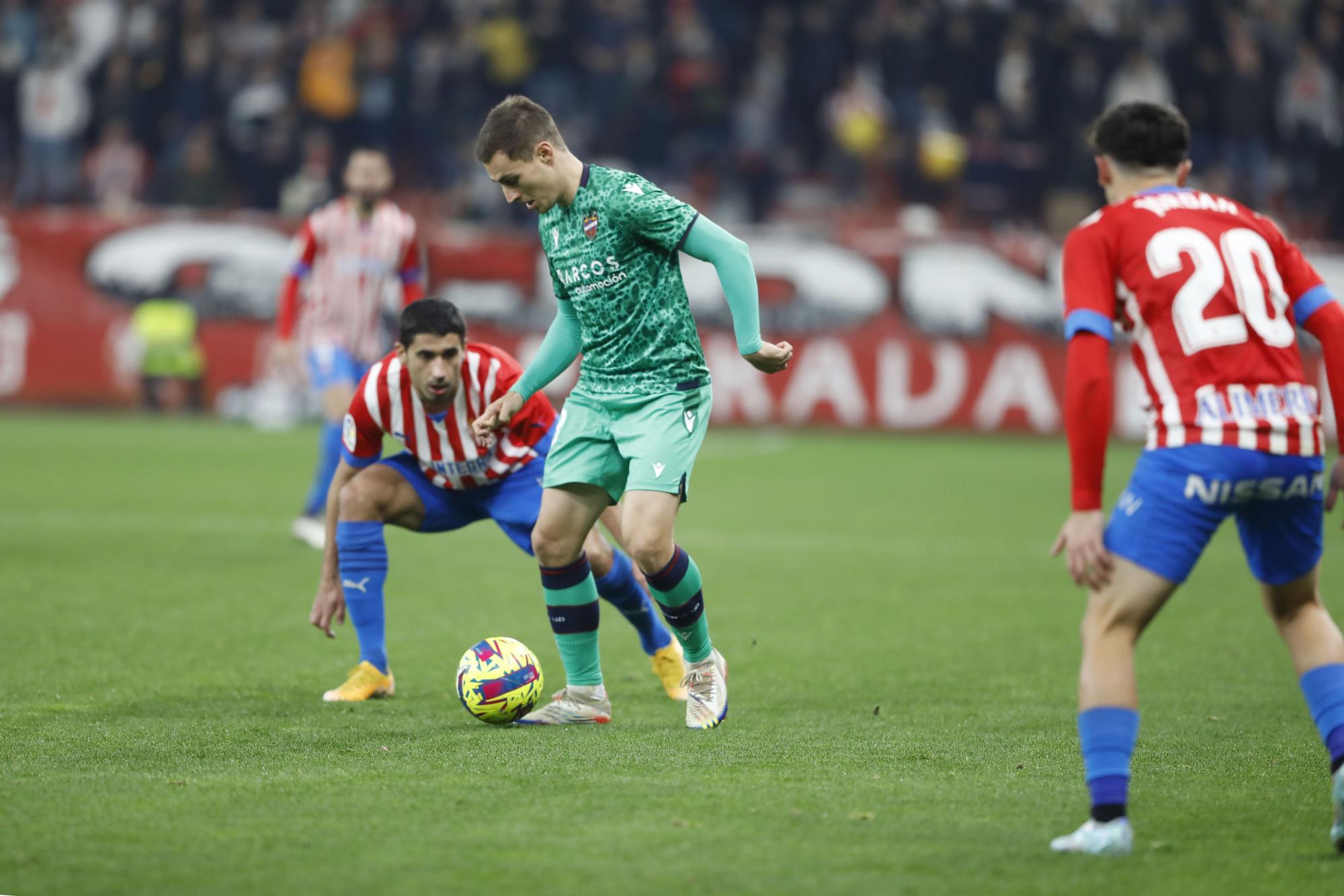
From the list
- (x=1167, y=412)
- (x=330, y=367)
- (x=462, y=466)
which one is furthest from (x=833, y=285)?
(x=1167, y=412)

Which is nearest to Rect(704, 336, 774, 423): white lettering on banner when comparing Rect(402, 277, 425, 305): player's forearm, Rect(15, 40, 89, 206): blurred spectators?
Rect(402, 277, 425, 305): player's forearm

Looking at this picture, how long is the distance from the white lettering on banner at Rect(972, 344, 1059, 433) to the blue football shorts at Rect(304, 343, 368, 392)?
375 inches

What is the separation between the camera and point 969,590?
29.8 ft

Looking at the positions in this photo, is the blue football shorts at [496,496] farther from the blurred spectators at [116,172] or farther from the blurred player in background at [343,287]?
the blurred spectators at [116,172]

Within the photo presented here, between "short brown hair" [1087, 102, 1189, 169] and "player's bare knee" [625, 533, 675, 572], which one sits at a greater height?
"short brown hair" [1087, 102, 1189, 169]

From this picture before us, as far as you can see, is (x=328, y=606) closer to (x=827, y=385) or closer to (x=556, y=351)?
(x=556, y=351)

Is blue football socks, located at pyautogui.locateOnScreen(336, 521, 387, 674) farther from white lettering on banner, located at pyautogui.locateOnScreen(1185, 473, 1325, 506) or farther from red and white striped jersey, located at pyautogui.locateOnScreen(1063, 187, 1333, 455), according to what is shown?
white lettering on banner, located at pyautogui.locateOnScreen(1185, 473, 1325, 506)

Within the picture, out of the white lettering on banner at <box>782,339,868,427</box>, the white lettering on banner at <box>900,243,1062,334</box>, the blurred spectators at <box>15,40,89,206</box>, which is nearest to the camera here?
the white lettering on banner at <box>900,243,1062,334</box>

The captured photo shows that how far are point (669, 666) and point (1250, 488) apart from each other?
2898 mm

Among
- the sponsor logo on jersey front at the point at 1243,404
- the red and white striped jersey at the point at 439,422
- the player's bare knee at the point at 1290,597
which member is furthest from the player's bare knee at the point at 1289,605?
the red and white striped jersey at the point at 439,422

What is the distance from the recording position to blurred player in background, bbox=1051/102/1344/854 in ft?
12.7

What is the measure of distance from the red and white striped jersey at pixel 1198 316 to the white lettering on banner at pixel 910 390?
47.7 ft

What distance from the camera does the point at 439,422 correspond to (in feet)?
20.2

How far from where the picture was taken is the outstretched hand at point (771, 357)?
5.21 metres
